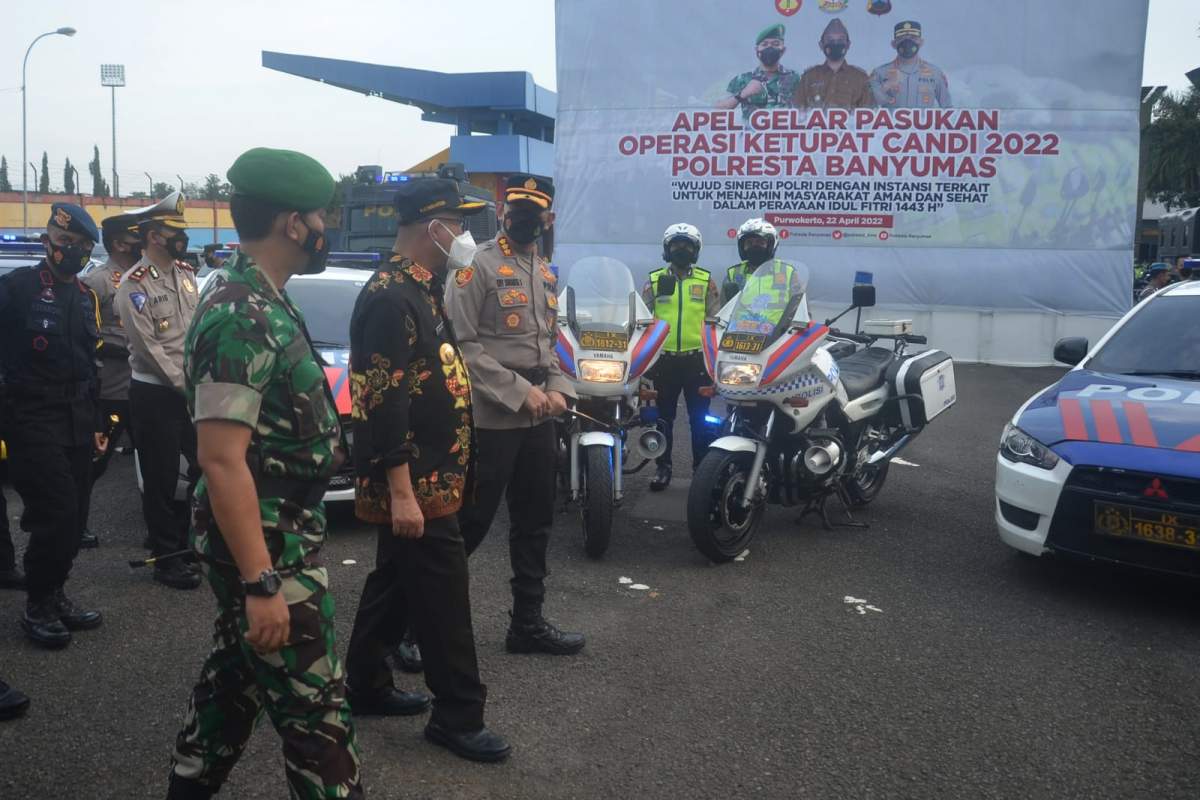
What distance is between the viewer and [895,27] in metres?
16.5

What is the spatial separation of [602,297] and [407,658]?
271 cm

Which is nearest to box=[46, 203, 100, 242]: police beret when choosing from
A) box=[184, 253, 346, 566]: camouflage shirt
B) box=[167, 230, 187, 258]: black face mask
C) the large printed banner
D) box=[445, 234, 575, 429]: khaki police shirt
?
box=[167, 230, 187, 258]: black face mask

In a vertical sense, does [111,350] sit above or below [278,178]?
below

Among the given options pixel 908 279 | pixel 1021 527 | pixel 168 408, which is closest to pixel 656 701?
pixel 1021 527

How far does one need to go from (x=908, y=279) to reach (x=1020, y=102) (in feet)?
10.2

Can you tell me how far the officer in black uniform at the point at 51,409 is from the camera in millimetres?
4434

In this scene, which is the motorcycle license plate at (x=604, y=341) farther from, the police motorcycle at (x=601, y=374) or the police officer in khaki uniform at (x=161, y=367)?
the police officer in khaki uniform at (x=161, y=367)

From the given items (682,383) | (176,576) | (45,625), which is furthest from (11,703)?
(682,383)

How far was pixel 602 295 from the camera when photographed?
6230 mm

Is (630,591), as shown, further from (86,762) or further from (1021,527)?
(86,762)

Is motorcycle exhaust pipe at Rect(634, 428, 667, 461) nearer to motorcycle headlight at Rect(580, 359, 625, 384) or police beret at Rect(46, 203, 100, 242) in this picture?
motorcycle headlight at Rect(580, 359, 625, 384)

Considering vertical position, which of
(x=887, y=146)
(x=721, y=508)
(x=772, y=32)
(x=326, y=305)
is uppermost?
(x=772, y=32)

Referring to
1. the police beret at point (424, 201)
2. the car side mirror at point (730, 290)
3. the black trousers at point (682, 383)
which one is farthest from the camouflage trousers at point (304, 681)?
the car side mirror at point (730, 290)

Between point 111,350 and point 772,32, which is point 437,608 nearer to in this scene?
point 111,350
